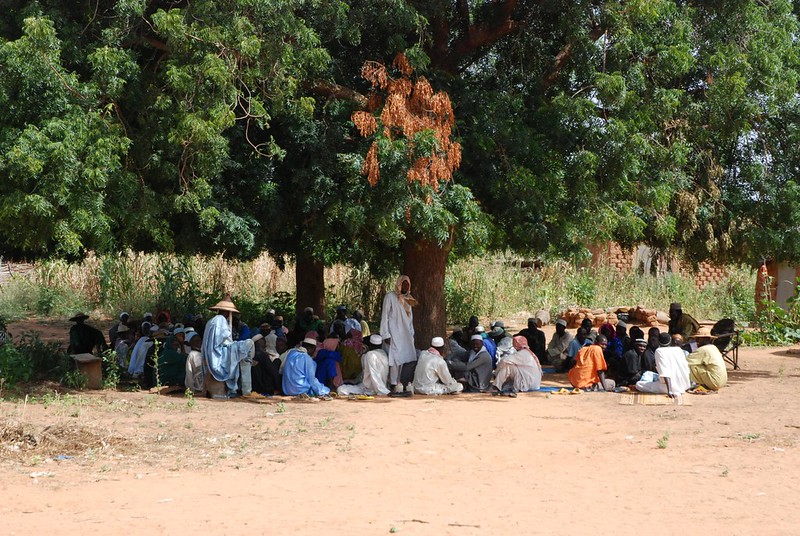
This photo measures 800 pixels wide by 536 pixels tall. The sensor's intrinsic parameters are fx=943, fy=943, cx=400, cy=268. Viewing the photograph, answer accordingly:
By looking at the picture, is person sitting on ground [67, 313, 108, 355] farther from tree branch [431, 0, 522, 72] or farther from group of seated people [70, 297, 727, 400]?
tree branch [431, 0, 522, 72]

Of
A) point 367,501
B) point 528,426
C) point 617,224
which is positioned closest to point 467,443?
point 528,426

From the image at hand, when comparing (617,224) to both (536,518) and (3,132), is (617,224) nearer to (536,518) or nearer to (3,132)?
(536,518)

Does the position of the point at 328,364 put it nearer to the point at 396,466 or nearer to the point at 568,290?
the point at 396,466

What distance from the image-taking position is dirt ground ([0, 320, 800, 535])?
6.81 metres

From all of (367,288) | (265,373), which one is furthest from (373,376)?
(367,288)

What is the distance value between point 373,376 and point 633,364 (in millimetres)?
3718

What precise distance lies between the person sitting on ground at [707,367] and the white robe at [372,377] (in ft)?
13.7

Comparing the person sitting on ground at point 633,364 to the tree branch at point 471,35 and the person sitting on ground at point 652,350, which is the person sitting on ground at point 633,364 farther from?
the tree branch at point 471,35

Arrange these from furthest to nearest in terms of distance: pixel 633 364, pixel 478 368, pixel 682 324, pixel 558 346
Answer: pixel 558 346, pixel 682 324, pixel 633 364, pixel 478 368

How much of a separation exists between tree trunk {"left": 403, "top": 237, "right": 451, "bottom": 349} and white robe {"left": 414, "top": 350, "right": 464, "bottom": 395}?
1449 mm

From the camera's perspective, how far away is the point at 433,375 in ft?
42.7

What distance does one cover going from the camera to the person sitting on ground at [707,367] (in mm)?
12953

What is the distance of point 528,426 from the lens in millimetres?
10703

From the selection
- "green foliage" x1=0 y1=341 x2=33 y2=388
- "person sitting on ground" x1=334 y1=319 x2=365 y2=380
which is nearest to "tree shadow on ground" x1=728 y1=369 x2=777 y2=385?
"person sitting on ground" x1=334 y1=319 x2=365 y2=380
